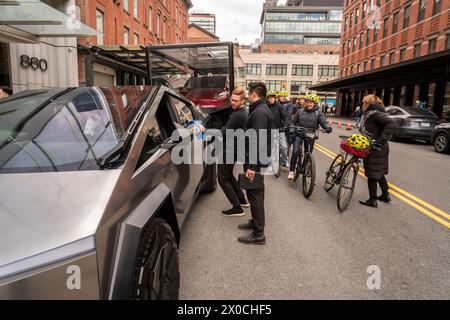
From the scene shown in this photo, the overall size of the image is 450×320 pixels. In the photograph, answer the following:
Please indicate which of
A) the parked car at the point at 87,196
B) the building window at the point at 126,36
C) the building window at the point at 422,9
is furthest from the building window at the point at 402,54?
the parked car at the point at 87,196

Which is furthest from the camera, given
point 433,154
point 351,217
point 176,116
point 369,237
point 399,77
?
point 399,77

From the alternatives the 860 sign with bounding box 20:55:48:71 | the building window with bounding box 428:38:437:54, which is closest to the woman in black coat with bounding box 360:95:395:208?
the 860 sign with bounding box 20:55:48:71

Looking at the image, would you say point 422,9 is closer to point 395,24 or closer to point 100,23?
point 395,24

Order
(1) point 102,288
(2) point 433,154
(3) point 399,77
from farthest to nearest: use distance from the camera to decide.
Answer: (3) point 399,77 → (2) point 433,154 → (1) point 102,288

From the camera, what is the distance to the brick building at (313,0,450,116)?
Result: 23.5m

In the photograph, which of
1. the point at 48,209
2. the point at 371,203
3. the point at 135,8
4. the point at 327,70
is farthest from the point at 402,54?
the point at 327,70

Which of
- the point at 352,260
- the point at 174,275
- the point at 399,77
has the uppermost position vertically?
the point at 399,77

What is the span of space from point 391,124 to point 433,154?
7.93 metres

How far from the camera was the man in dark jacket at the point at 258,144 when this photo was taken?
3615 mm

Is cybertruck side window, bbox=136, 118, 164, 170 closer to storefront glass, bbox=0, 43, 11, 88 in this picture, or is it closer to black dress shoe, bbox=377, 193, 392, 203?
black dress shoe, bbox=377, 193, 392, 203

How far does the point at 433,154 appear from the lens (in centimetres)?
1115

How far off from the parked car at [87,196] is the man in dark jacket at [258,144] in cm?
101
